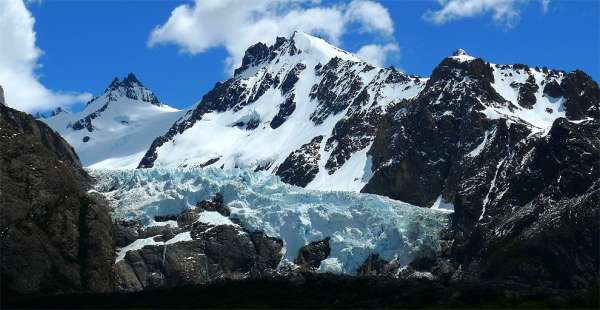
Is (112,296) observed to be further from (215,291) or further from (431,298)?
(431,298)

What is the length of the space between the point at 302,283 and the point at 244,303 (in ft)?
56.6

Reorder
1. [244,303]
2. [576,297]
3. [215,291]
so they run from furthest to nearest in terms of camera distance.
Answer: [215,291]
[244,303]
[576,297]

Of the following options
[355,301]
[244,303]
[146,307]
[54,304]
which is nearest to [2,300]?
[54,304]

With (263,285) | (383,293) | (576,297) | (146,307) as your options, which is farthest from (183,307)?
(576,297)

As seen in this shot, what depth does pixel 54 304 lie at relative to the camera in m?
179

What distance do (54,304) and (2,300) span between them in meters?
20.0

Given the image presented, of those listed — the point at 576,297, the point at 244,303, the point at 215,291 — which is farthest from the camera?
the point at 215,291

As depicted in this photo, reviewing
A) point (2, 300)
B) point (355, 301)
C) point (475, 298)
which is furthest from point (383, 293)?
point (2, 300)

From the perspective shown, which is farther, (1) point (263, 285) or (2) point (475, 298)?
(1) point (263, 285)

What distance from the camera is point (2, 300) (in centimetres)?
19400

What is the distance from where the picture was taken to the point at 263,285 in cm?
18538

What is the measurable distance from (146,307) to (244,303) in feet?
51.8

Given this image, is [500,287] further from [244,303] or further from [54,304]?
[54,304]

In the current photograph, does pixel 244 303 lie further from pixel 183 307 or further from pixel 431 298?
pixel 431 298
